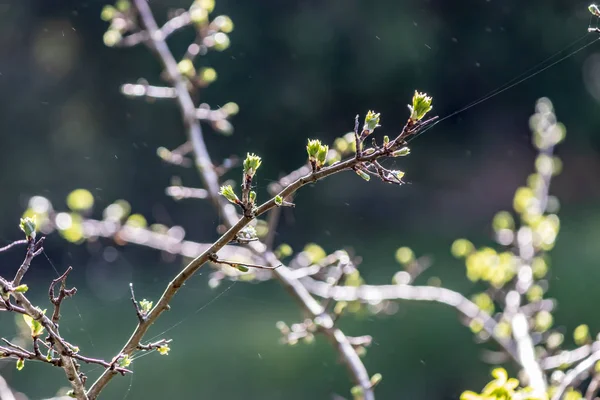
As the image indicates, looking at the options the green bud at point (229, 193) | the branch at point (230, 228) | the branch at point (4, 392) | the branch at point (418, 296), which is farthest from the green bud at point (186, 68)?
the green bud at point (229, 193)

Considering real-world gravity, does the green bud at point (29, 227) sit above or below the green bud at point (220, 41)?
below

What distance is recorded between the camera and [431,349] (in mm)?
4770

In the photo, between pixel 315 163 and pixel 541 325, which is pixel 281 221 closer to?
pixel 541 325

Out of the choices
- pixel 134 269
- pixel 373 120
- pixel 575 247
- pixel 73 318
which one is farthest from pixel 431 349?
pixel 373 120

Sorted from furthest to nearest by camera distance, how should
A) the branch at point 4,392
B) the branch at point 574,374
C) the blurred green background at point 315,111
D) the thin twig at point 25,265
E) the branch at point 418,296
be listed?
the blurred green background at point 315,111
the branch at point 418,296
the branch at point 4,392
the branch at point 574,374
the thin twig at point 25,265

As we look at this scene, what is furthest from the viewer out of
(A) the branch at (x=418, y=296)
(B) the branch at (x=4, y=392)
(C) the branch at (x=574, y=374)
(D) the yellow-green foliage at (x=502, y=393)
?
(A) the branch at (x=418, y=296)

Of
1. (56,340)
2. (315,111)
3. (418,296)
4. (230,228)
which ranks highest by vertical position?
(315,111)

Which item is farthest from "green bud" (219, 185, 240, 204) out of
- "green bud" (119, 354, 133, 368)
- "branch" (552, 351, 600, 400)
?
"branch" (552, 351, 600, 400)

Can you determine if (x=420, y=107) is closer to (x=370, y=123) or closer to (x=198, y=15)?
(x=370, y=123)

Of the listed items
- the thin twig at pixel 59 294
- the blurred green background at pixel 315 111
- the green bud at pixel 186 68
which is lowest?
the thin twig at pixel 59 294

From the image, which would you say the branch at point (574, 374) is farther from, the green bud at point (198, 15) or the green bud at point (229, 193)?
the green bud at point (198, 15)

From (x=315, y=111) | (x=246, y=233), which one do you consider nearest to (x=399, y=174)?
(x=246, y=233)

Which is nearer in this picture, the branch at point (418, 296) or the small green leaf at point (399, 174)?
the small green leaf at point (399, 174)

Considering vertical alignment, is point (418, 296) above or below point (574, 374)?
above
